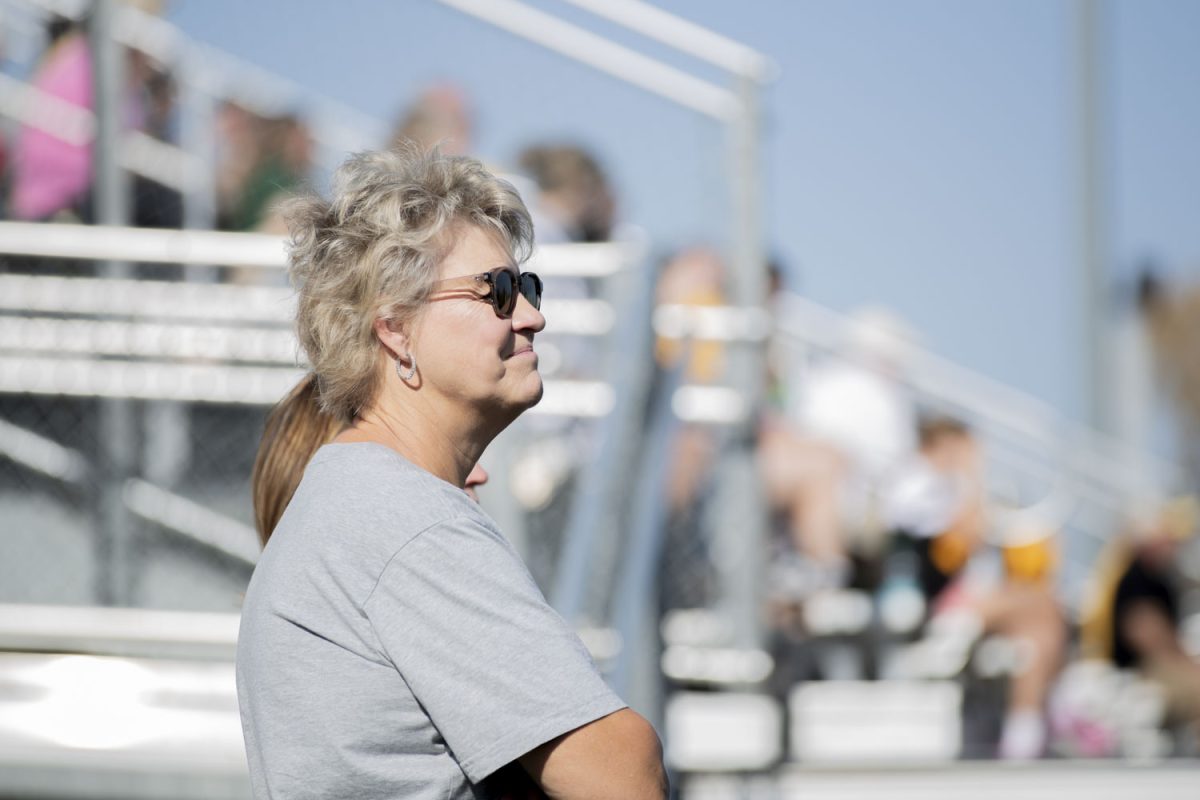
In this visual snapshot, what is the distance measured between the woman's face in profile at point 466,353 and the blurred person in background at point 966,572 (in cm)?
489

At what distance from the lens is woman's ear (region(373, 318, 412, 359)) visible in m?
1.72

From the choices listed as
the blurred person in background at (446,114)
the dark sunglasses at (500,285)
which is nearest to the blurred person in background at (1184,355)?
the blurred person in background at (446,114)

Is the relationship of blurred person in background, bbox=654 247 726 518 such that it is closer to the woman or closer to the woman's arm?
the woman

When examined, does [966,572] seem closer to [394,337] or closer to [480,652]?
[394,337]

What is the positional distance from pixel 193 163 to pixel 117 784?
2.25m

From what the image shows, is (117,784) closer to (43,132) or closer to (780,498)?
(43,132)

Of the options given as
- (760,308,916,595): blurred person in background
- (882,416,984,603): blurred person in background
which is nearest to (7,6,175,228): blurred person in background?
(760,308,916,595): blurred person in background

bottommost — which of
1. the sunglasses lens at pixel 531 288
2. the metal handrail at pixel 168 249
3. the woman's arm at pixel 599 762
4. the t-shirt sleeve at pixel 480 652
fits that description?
the woman's arm at pixel 599 762

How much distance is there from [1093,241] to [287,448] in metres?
7.60

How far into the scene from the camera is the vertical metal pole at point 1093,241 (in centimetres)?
862

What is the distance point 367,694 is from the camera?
61.4 inches

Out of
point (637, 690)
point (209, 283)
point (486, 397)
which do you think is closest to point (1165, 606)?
→ point (637, 690)

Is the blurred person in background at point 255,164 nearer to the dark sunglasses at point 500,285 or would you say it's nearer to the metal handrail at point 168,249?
the metal handrail at point 168,249

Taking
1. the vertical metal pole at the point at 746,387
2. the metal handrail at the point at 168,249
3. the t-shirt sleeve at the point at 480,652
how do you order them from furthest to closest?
the vertical metal pole at the point at 746,387 → the metal handrail at the point at 168,249 → the t-shirt sleeve at the point at 480,652
